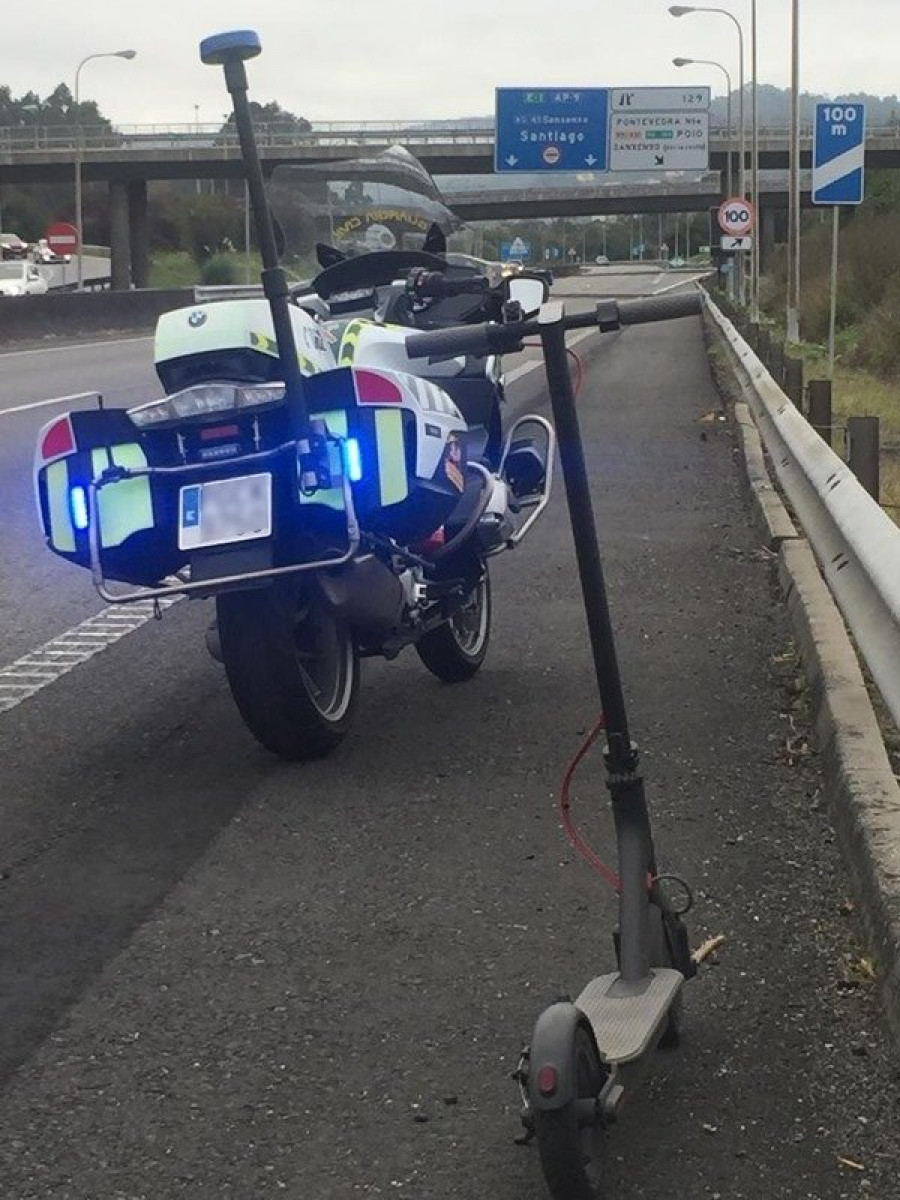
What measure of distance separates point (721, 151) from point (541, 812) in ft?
238

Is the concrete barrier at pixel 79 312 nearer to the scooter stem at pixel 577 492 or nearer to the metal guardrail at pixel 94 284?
the scooter stem at pixel 577 492

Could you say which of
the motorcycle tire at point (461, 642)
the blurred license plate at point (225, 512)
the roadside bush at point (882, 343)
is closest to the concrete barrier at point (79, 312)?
the roadside bush at point (882, 343)

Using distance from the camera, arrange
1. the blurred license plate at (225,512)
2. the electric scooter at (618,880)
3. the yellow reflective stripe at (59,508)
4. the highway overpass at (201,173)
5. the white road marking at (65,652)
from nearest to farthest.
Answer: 1. the electric scooter at (618,880)
2. the blurred license plate at (225,512)
3. the yellow reflective stripe at (59,508)
4. the white road marking at (65,652)
5. the highway overpass at (201,173)

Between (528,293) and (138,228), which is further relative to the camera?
(138,228)

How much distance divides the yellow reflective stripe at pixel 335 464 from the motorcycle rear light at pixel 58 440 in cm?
71

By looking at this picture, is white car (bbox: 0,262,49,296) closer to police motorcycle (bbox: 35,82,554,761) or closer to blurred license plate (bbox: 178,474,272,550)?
police motorcycle (bbox: 35,82,554,761)

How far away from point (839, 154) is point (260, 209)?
17.6 metres

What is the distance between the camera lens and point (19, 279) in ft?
173

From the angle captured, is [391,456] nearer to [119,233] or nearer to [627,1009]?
[627,1009]

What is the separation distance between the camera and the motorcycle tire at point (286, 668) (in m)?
5.80

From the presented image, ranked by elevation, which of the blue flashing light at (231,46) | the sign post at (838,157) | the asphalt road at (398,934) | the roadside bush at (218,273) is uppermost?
the sign post at (838,157)

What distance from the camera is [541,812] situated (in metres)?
5.62

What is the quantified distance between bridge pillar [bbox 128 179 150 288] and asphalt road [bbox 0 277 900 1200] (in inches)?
3047

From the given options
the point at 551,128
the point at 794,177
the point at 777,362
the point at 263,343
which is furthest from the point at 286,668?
the point at 551,128
